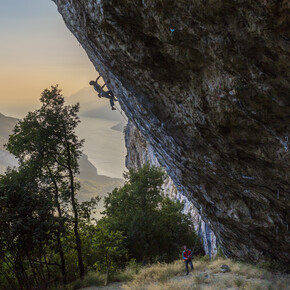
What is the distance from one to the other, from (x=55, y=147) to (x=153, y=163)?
22.0 m

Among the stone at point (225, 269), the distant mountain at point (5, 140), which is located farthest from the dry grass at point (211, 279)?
the distant mountain at point (5, 140)

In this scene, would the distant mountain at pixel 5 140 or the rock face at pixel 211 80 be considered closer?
the rock face at pixel 211 80

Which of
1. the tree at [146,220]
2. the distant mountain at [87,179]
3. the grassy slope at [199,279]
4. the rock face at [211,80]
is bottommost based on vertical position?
the grassy slope at [199,279]

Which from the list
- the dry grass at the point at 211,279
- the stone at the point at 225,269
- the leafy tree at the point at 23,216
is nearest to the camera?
the dry grass at the point at 211,279

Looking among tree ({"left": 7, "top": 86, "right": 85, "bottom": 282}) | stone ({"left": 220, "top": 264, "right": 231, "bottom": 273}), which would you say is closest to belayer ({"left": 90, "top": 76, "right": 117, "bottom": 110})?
tree ({"left": 7, "top": 86, "right": 85, "bottom": 282})

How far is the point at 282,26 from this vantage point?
4.89 metres

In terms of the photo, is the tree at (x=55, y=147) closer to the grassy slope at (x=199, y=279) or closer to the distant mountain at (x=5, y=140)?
the grassy slope at (x=199, y=279)

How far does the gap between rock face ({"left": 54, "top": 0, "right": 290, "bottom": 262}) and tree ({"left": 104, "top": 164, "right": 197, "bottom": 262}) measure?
1520 centimetres

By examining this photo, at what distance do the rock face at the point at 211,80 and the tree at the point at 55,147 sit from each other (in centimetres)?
629

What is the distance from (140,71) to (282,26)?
3.48 meters

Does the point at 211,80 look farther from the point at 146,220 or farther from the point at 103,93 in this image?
the point at 146,220

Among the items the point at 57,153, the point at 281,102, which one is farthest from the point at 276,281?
the point at 57,153

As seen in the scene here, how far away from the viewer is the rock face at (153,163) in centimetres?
2409

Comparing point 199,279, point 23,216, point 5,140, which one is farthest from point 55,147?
point 5,140
